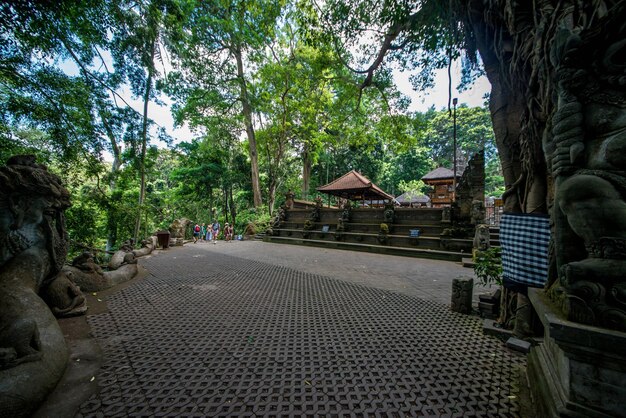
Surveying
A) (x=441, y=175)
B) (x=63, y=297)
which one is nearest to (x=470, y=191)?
(x=441, y=175)

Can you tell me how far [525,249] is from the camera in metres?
1.97

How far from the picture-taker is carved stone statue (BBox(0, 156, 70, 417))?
1451 mm

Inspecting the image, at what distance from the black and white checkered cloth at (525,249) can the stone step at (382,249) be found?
241 inches

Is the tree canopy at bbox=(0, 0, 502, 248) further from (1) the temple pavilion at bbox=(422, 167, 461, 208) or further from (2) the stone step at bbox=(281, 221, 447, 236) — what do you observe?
(1) the temple pavilion at bbox=(422, 167, 461, 208)

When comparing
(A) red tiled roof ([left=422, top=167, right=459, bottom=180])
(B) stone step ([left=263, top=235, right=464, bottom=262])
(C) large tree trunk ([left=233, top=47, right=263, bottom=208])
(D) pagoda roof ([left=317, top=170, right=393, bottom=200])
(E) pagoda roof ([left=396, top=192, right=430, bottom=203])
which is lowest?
(B) stone step ([left=263, top=235, right=464, bottom=262])

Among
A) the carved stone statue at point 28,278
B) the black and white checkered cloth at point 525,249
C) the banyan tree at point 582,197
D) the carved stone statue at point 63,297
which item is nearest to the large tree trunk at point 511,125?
the banyan tree at point 582,197

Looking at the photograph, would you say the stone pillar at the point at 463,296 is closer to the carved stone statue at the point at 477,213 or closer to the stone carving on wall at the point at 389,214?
the carved stone statue at the point at 477,213

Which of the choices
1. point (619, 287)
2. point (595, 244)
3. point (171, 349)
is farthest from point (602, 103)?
point (171, 349)

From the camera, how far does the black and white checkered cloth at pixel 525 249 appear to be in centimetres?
189

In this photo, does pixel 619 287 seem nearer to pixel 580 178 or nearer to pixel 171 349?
pixel 580 178

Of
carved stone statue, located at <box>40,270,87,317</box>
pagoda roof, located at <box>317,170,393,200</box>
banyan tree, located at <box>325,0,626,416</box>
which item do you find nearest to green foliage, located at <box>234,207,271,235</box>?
pagoda roof, located at <box>317,170,393,200</box>

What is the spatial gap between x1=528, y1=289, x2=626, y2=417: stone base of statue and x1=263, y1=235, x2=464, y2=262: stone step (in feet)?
23.5

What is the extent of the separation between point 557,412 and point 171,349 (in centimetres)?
272

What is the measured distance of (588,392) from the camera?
102 centimetres
